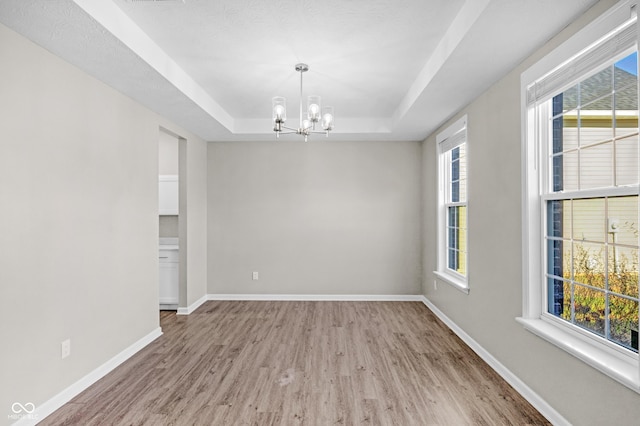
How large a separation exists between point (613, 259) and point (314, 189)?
14.0 feet

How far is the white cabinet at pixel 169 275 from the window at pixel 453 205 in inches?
141

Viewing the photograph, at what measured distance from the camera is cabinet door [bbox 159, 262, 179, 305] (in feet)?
17.2

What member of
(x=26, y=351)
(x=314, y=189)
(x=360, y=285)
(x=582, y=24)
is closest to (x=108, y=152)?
(x=26, y=351)

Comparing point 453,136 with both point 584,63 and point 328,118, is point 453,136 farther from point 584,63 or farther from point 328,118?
point 584,63

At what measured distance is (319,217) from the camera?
5.93 meters

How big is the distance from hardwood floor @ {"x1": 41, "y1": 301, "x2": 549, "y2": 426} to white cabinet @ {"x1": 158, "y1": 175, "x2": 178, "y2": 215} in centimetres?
179

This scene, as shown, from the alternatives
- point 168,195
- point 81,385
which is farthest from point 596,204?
point 168,195

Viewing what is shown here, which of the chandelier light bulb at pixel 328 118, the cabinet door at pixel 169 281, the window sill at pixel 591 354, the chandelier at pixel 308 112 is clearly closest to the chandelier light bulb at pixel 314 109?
the chandelier at pixel 308 112

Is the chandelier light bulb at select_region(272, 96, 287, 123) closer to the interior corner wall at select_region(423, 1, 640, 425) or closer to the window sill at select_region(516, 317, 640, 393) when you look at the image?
the interior corner wall at select_region(423, 1, 640, 425)

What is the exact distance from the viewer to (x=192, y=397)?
2773 mm

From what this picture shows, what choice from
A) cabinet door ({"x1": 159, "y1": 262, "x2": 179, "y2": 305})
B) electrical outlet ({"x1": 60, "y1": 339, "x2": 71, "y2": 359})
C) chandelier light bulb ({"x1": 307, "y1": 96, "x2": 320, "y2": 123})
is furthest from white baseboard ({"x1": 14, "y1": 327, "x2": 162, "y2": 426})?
chandelier light bulb ({"x1": 307, "y1": 96, "x2": 320, "y2": 123})

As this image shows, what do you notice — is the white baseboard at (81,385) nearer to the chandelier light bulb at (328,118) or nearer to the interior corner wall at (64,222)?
the interior corner wall at (64,222)

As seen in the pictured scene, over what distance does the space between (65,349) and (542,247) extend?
11.6ft

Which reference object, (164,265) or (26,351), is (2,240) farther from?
(164,265)
